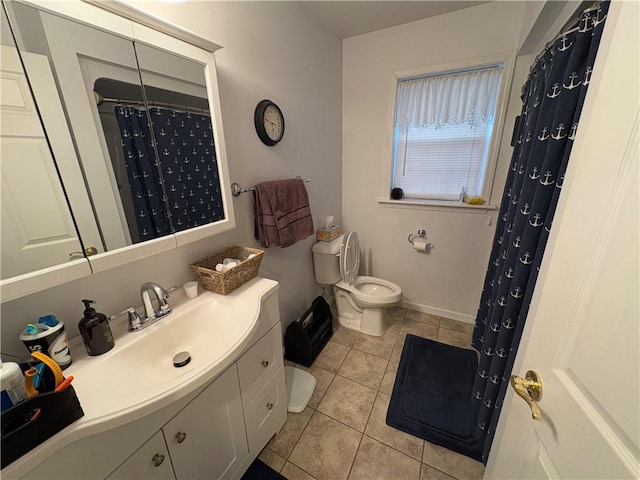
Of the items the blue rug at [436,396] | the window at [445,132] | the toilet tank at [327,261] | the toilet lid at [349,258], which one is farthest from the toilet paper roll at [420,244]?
the blue rug at [436,396]

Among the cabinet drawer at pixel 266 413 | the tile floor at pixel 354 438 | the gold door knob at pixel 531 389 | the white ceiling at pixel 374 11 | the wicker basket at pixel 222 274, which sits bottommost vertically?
the tile floor at pixel 354 438

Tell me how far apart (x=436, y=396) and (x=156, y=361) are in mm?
1642

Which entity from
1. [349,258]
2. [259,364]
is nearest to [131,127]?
[259,364]

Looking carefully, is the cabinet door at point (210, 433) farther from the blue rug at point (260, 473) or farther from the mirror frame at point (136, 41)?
the mirror frame at point (136, 41)

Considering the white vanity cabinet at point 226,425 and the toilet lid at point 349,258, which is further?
the toilet lid at point 349,258

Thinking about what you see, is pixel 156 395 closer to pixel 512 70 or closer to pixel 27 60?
pixel 27 60

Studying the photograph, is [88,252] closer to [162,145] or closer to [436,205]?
[162,145]

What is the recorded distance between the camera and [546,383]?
22.8 inches

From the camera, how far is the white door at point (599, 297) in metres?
0.40

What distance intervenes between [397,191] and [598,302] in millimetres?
1902

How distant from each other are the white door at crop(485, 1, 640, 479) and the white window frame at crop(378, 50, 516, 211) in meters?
1.51

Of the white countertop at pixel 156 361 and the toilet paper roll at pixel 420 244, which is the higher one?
the white countertop at pixel 156 361

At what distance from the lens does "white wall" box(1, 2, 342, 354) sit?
0.90m

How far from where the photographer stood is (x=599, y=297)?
451 millimetres
